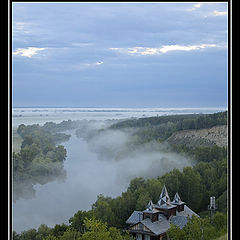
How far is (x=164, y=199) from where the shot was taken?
8.93 feet

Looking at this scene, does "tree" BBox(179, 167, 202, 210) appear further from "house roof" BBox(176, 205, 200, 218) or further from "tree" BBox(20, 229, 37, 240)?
"tree" BBox(20, 229, 37, 240)

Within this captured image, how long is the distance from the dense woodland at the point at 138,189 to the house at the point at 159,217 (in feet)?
0.13

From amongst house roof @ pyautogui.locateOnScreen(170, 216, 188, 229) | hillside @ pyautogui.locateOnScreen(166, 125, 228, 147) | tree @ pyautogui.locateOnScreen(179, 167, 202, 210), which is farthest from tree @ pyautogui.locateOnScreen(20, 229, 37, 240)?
hillside @ pyautogui.locateOnScreen(166, 125, 228, 147)

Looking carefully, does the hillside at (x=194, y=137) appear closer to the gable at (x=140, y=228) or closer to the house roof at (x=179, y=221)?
the house roof at (x=179, y=221)

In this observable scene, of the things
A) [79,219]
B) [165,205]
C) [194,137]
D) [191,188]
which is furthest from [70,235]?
[194,137]

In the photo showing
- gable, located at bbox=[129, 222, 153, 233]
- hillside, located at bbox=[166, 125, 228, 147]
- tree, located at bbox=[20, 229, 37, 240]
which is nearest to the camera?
tree, located at bbox=[20, 229, 37, 240]

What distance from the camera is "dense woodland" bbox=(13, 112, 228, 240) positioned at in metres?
2.62

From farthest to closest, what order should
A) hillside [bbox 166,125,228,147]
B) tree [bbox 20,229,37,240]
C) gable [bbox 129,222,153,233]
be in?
hillside [bbox 166,125,228,147] < gable [bbox 129,222,153,233] < tree [bbox 20,229,37,240]

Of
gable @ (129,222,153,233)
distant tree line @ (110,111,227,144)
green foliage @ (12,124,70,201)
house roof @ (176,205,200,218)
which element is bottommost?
gable @ (129,222,153,233)

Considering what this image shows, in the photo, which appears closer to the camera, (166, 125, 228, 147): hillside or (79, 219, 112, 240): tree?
(79, 219, 112, 240): tree

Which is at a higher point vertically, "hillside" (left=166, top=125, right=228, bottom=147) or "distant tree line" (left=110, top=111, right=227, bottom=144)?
"distant tree line" (left=110, top=111, right=227, bottom=144)

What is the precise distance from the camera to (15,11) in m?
2.34

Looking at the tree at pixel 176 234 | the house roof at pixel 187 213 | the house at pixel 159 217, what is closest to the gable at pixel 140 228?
the house at pixel 159 217

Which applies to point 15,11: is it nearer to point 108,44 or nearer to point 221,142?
point 108,44
